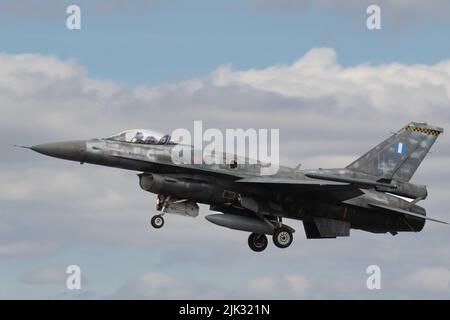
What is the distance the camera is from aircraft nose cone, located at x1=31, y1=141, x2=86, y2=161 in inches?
1592

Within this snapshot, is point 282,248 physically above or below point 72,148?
below

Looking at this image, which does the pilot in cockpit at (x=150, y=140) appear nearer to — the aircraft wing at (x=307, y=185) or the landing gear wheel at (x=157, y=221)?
the landing gear wheel at (x=157, y=221)

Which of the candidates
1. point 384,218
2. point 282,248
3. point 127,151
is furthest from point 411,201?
point 127,151

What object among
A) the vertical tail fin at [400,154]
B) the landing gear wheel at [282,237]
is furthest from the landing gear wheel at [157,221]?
the vertical tail fin at [400,154]

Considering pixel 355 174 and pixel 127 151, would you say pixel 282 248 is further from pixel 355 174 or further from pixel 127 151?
pixel 127 151

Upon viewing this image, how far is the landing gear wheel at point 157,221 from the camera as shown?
134ft

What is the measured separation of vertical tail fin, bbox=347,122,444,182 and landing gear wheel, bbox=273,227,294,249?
3.70 metres

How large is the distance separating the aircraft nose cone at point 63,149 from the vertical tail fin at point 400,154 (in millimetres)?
10754

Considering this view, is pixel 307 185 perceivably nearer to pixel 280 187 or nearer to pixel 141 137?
pixel 280 187

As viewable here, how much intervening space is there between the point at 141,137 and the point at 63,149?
284 centimetres

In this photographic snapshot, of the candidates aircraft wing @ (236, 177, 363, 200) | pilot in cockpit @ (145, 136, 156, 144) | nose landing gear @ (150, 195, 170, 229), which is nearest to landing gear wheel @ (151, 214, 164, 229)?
nose landing gear @ (150, 195, 170, 229)

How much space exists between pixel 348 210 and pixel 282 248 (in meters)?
2.83

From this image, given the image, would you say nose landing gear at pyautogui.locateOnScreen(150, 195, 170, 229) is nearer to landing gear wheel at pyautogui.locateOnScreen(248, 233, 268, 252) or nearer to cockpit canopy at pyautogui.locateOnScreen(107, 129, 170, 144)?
cockpit canopy at pyautogui.locateOnScreen(107, 129, 170, 144)

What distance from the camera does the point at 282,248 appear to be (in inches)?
1738
